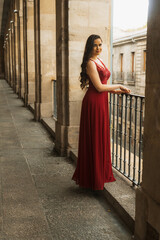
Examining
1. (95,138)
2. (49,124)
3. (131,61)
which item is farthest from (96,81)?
(131,61)

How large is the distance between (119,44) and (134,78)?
3677 mm

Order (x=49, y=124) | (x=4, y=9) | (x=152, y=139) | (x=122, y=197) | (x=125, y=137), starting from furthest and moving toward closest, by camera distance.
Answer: (x=4, y=9) → (x=49, y=124) → (x=125, y=137) → (x=122, y=197) → (x=152, y=139)

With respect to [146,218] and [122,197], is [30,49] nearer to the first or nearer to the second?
[122,197]

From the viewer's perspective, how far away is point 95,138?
3891mm

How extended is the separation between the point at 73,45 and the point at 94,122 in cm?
199

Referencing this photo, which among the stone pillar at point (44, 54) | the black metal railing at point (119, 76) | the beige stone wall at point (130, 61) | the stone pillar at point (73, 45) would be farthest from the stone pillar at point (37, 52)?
the black metal railing at point (119, 76)

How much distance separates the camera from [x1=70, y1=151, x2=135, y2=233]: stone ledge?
10.6ft

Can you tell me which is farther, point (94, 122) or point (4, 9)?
point (4, 9)

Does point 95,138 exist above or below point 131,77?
below

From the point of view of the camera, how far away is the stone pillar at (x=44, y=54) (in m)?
8.64

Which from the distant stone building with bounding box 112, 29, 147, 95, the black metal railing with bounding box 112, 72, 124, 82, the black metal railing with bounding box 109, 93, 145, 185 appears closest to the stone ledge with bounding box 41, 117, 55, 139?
the black metal railing with bounding box 109, 93, 145, 185

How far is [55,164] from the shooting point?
5.29 meters

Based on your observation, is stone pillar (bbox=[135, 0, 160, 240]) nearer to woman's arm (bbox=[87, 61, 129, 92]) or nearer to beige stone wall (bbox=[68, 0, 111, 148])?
woman's arm (bbox=[87, 61, 129, 92])

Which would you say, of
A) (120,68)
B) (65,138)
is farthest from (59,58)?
(120,68)
